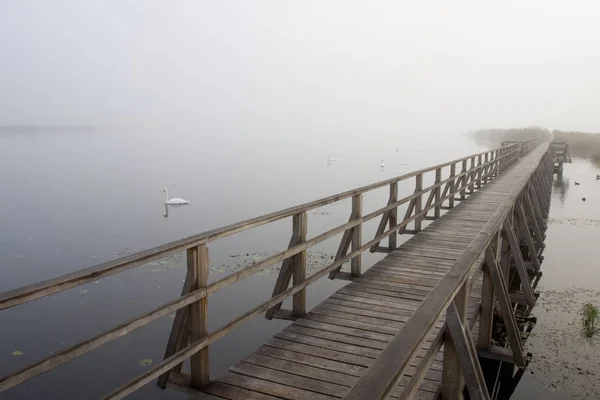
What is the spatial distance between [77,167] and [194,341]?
49.2m

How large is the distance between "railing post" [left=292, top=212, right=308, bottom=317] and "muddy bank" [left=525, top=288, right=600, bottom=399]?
4024mm

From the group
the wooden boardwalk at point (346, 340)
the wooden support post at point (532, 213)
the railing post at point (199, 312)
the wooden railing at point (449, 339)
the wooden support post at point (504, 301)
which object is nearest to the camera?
the wooden railing at point (449, 339)

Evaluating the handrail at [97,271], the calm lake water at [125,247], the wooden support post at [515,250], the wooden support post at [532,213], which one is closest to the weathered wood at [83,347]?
the handrail at [97,271]

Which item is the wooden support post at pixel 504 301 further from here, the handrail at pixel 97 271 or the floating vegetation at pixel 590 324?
the floating vegetation at pixel 590 324

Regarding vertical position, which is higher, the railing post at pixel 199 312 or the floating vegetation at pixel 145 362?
the railing post at pixel 199 312

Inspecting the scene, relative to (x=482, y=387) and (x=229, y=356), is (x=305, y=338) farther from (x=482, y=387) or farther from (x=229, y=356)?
(x=229, y=356)

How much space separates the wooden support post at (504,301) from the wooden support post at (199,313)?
2448 millimetres

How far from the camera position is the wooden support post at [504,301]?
461 centimetres

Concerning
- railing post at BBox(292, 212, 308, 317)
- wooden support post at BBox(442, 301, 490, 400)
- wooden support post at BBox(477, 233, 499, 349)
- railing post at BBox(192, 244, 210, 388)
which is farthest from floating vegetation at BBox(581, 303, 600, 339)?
railing post at BBox(192, 244, 210, 388)

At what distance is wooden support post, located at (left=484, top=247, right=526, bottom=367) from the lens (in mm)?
4609

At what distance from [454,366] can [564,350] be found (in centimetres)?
629

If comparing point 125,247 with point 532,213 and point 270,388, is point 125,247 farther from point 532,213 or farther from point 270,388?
point 270,388

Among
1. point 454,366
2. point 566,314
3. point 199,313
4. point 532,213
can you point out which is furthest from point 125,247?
point 454,366

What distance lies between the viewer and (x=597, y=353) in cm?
795
